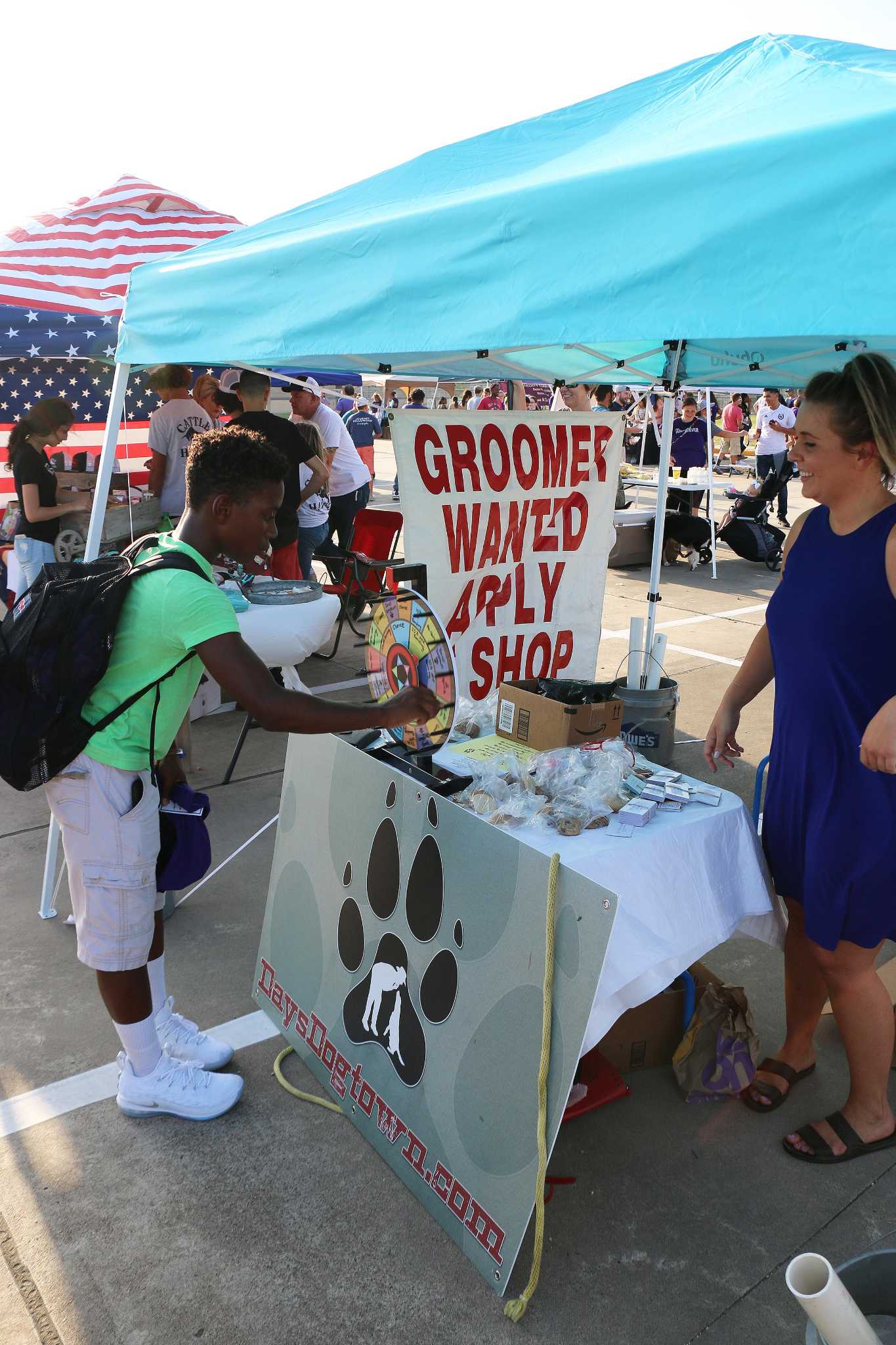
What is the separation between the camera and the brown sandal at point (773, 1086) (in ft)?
8.68

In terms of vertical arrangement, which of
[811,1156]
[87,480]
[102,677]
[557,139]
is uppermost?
[557,139]

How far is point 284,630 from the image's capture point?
4.44 metres

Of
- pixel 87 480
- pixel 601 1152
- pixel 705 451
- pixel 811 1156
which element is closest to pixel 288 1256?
pixel 601 1152

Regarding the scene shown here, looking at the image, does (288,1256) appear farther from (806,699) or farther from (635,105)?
(635,105)

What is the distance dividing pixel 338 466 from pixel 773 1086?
617cm

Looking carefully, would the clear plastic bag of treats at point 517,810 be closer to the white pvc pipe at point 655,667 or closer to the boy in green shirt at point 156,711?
the boy in green shirt at point 156,711

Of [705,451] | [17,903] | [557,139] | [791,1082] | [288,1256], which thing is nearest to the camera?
[288,1256]

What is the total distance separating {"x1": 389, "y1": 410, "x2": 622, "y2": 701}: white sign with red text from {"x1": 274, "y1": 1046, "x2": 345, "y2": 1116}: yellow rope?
1797 mm

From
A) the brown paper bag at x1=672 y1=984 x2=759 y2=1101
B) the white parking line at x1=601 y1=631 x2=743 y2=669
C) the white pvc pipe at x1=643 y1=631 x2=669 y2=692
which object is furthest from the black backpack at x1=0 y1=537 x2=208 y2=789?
the white parking line at x1=601 y1=631 x2=743 y2=669

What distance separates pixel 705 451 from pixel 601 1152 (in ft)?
38.3

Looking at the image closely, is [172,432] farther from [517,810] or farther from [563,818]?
[563,818]

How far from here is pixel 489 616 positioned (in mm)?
4152

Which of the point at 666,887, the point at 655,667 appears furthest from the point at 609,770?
the point at 655,667

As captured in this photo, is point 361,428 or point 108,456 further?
point 361,428
